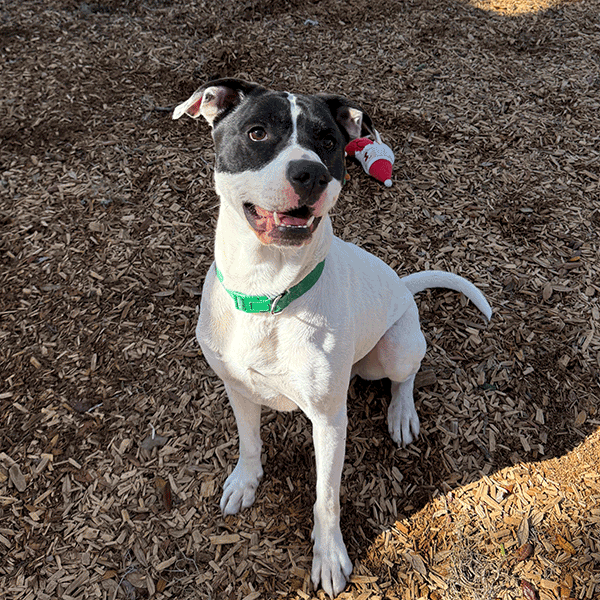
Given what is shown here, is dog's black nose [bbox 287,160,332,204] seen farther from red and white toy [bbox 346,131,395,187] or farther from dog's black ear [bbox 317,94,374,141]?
red and white toy [bbox 346,131,395,187]

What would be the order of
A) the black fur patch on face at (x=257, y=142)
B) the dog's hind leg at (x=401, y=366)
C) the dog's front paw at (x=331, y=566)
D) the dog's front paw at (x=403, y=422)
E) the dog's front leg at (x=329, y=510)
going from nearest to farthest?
the black fur patch on face at (x=257, y=142) → the dog's front leg at (x=329, y=510) → the dog's front paw at (x=331, y=566) → the dog's hind leg at (x=401, y=366) → the dog's front paw at (x=403, y=422)

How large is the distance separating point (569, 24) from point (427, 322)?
4.99 m

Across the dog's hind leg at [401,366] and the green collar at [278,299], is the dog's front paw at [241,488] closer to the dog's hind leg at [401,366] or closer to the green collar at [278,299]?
the dog's hind leg at [401,366]

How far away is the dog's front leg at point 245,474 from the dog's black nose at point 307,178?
1376 millimetres

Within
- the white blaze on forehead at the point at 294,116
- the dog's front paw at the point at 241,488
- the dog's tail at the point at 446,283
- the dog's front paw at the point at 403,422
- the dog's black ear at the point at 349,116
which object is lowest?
the dog's front paw at the point at 241,488

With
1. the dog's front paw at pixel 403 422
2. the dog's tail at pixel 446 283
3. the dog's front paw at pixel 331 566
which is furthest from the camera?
the dog's tail at pixel 446 283

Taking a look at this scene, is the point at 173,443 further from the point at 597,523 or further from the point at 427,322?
the point at 597,523

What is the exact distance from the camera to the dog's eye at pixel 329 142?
207 centimetres

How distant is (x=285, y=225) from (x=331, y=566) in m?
1.80

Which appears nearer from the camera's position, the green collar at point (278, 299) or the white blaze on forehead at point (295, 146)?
the white blaze on forehead at point (295, 146)

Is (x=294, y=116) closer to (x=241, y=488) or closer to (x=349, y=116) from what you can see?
(x=349, y=116)

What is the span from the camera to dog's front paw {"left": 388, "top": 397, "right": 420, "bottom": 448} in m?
3.19

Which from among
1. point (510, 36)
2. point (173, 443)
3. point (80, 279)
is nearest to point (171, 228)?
point (80, 279)

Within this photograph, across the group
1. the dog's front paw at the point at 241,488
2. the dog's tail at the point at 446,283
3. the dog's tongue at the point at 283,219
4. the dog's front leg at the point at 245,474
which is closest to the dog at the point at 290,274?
the dog's tongue at the point at 283,219
